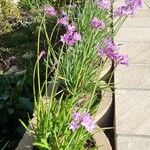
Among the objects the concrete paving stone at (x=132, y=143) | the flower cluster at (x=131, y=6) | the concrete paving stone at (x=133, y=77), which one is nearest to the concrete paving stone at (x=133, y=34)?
the concrete paving stone at (x=133, y=77)

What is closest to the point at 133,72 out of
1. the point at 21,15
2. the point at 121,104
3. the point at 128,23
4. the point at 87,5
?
the point at 121,104

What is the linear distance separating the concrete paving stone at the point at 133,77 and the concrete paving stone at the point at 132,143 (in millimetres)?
737

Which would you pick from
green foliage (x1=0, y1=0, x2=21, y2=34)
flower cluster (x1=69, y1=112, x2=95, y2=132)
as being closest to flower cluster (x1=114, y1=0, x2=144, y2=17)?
flower cluster (x1=69, y1=112, x2=95, y2=132)

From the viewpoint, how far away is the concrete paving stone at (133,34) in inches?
191

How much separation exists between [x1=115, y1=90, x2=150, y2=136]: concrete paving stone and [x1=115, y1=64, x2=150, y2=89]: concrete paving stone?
104 mm

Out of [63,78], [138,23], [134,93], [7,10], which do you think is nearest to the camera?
[63,78]

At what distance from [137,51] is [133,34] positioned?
Result: 56 centimetres

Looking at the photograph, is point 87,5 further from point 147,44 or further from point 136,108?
point 136,108

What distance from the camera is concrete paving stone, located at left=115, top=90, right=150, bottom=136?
10.6ft

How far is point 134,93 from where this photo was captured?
145 inches

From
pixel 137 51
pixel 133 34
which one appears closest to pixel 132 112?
pixel 137 51

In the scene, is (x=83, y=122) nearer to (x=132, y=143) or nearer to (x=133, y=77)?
(x=132, y=143)

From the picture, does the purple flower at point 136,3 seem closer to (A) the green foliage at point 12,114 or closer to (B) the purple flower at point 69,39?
(B) the purple flower at point 69,39

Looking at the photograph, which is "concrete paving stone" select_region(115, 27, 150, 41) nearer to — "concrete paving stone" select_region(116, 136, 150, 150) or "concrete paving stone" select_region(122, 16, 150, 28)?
"concrete paving stone" select_region(122, 16, 150, 28)
